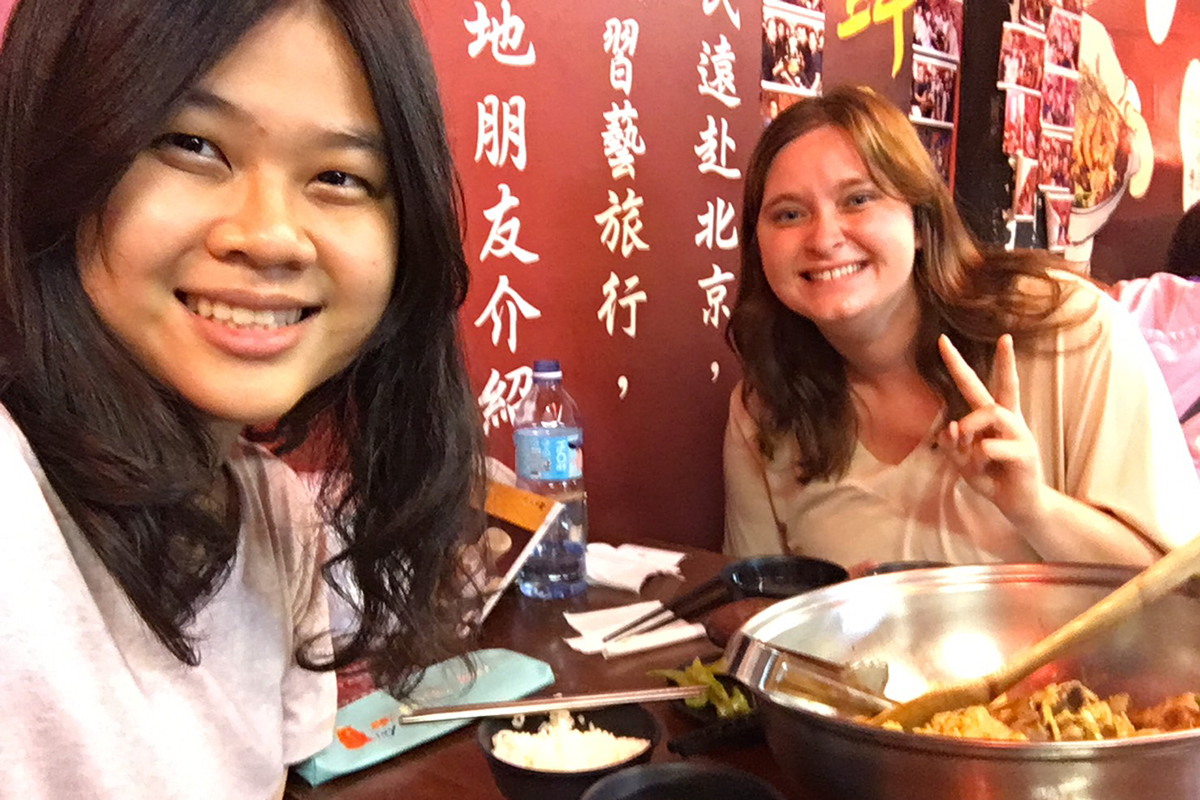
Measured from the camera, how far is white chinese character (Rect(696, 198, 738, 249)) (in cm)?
203

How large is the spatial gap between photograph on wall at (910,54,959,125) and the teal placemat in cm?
214

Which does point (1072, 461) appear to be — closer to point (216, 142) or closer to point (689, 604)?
point (689, 604)

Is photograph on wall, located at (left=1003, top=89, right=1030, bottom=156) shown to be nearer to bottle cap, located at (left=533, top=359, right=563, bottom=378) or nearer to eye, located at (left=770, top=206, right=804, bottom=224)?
eye, located at (left=770, top=206, right=804, bottom=224)

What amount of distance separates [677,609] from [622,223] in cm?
88

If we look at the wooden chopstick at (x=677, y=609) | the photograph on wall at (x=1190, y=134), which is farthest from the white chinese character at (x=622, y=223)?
the photograph on wall at (x=1190, y=134)

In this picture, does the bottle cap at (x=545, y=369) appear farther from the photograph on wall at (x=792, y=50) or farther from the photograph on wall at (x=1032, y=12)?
the photograph on wall at (x=1032, y=12)

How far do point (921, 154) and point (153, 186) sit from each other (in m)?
1.31

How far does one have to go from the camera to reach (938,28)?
2.63 metres

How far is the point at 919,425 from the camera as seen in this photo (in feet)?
5.22

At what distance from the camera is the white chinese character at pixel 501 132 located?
154cm

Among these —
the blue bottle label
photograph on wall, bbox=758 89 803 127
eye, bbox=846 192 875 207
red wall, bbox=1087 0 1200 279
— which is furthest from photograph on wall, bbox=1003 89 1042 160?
A: the blue bottle label

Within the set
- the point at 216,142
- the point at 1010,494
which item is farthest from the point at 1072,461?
the point at 216,142

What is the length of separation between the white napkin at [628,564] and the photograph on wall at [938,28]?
1782 mm

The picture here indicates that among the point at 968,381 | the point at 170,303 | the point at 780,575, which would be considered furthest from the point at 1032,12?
the point at 170,303
